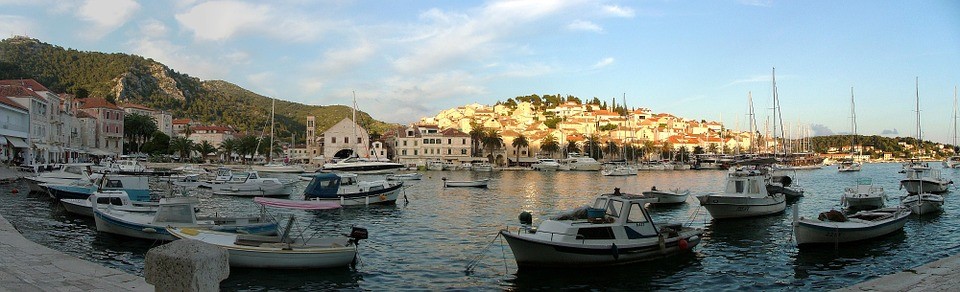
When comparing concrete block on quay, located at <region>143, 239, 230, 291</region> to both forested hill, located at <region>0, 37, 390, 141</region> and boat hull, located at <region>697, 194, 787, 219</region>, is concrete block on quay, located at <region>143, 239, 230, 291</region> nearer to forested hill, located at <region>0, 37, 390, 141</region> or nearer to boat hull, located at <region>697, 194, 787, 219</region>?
boat hull, located at <region>697, 194, 787, 219</region>

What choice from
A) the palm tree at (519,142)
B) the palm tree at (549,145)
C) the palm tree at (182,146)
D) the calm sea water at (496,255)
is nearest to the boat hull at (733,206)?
the calm sea water at (496,255)

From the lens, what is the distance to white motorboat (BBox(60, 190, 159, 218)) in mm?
23422

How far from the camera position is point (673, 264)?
60.4 feet

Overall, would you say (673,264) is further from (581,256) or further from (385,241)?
(385,241)

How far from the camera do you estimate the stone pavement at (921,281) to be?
448 inches

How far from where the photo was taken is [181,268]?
4.13 meters

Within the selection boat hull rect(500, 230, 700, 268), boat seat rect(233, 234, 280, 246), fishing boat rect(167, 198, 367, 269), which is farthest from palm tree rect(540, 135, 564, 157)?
boat seat rect(233, 234, 280, 246)

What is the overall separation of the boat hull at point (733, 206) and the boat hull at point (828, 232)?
6.83 meters

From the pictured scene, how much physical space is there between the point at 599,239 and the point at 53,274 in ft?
41.2

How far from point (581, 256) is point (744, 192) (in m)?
16.9

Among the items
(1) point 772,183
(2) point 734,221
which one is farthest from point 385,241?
(1) point 772,183

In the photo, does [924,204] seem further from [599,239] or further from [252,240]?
[252,240]

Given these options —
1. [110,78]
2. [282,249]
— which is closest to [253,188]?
[282,249]

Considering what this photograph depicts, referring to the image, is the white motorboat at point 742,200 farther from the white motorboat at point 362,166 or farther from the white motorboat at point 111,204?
the white motorboat at point 362,166
